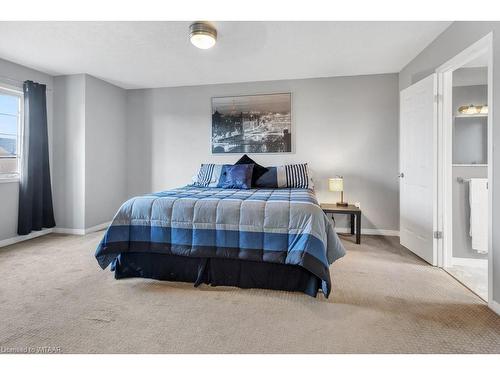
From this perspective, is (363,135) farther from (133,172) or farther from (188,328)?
(133,172)

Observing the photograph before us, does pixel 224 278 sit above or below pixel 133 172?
below

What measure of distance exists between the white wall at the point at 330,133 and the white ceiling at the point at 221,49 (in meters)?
0.24

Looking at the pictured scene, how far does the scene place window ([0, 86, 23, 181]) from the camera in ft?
11.4

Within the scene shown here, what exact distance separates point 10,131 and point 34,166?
1.70 ft

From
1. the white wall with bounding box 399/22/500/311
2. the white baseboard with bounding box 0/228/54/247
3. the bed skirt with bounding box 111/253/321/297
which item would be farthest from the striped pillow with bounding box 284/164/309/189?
the white baseboard with bounding box 0/228/54/247

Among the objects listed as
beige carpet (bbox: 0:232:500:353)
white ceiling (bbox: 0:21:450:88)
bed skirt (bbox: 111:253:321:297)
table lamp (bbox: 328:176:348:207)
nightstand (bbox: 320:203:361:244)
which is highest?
white ceiling (bbox: 0:21:450:88)

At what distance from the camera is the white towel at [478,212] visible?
280 cm

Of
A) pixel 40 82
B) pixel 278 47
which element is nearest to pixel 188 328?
pixel 278 47

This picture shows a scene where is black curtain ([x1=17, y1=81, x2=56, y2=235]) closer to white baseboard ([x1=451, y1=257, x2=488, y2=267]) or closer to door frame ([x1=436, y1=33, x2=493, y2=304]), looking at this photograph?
door frame ([x1=436, y1=33, x2=493, y2=304])

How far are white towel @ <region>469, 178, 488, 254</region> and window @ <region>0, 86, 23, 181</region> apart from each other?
18.5 feet

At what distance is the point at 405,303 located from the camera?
2.00 meters

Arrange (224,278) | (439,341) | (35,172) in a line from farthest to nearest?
1. (35,172)
2. (224,278)
3. (439,341)

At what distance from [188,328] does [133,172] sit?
12.5 ft
